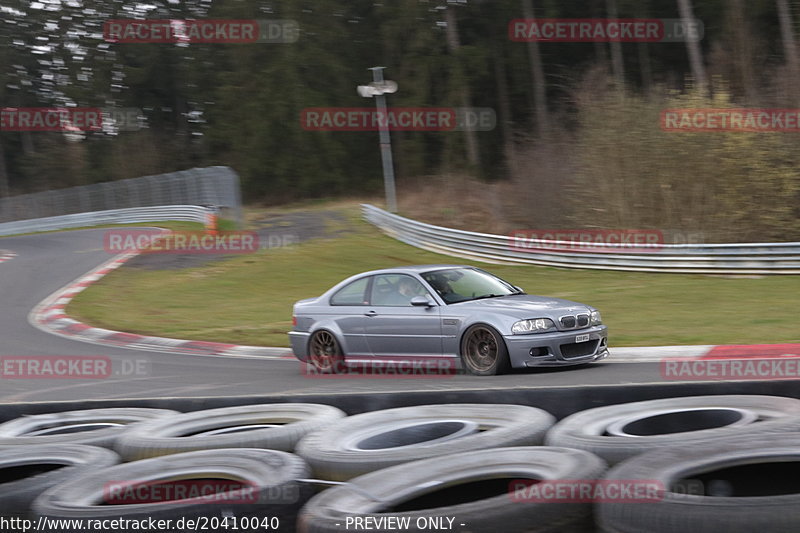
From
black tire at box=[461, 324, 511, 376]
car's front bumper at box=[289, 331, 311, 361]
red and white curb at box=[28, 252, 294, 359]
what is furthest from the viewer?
red and white curb at box=[28, 252, 294, 359]

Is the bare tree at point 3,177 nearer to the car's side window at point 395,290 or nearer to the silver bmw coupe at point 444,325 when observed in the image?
the silver bmw coupe at point 444,325

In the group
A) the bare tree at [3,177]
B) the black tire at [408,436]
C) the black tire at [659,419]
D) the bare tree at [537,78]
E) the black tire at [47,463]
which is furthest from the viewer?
the bare tree at [3,177]

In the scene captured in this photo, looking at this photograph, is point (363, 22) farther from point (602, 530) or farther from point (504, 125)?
point (602, 530)

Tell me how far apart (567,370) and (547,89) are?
47094 mm

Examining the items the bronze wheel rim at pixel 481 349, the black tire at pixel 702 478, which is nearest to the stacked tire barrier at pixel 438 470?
the black tire at pixel 702 478

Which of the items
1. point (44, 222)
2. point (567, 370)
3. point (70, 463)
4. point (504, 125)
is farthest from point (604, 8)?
point (70, 463)

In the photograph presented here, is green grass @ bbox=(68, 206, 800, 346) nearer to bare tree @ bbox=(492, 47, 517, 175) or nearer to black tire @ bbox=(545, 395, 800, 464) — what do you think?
black tire @ bbox=(545, 395, 800, 464)

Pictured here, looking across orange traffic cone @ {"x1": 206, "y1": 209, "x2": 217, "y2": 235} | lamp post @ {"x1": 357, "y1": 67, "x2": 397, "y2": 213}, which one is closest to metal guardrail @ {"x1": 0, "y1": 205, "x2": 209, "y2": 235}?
orange traffic cone @ {"x1": 206, "y1": 209, "x2": 217, "y2": 235}

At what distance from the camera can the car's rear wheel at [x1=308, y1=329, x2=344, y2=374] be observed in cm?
1076

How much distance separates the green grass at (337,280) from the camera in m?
13.3

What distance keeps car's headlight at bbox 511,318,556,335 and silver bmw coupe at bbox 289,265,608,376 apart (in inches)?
0.4

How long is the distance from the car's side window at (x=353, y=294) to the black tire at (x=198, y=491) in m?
5.90

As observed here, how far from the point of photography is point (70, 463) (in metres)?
5.15

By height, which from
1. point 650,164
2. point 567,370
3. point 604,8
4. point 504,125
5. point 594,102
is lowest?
point 567,370
